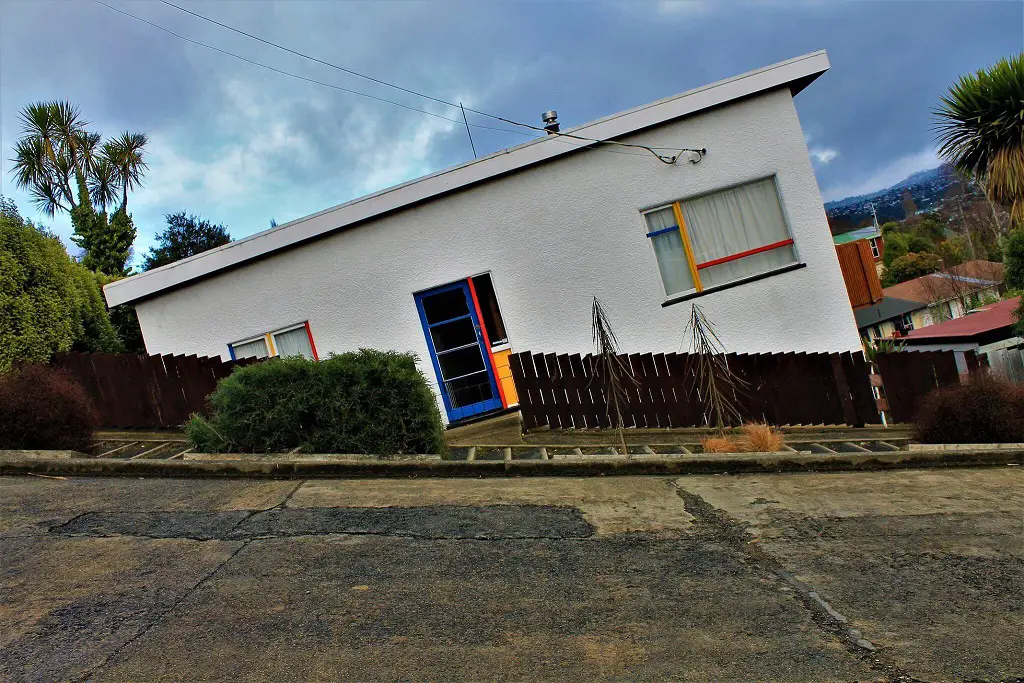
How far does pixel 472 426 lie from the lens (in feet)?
33.7

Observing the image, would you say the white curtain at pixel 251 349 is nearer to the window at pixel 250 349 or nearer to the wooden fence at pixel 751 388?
the window at pixel 250 349

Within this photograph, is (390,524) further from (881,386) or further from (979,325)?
(979,325)

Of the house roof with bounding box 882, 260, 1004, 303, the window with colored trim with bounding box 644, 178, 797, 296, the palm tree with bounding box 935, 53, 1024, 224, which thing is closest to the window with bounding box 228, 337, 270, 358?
the window with colored trim with bounding box 644, 178, 797, 296

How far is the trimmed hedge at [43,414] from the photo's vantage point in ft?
24.2

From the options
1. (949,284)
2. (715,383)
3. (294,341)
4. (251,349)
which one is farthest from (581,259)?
(949,284)

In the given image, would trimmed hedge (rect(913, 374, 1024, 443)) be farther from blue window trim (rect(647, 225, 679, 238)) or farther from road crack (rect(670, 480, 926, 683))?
blue window trim (rect(647, 225, 679, 238))

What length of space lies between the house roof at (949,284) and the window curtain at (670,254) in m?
44.3

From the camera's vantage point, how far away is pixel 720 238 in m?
10.8

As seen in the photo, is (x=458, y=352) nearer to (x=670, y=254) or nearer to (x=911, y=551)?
(x=670, y=254)

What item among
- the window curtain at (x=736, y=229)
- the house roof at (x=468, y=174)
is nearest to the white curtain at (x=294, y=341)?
the house roof at (x=468, y=174)

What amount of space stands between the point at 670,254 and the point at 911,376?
3517 mm

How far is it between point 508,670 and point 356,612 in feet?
3.08

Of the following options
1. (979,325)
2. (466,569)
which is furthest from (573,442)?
(979,325)

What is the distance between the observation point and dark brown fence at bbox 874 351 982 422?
10047 millimetres
